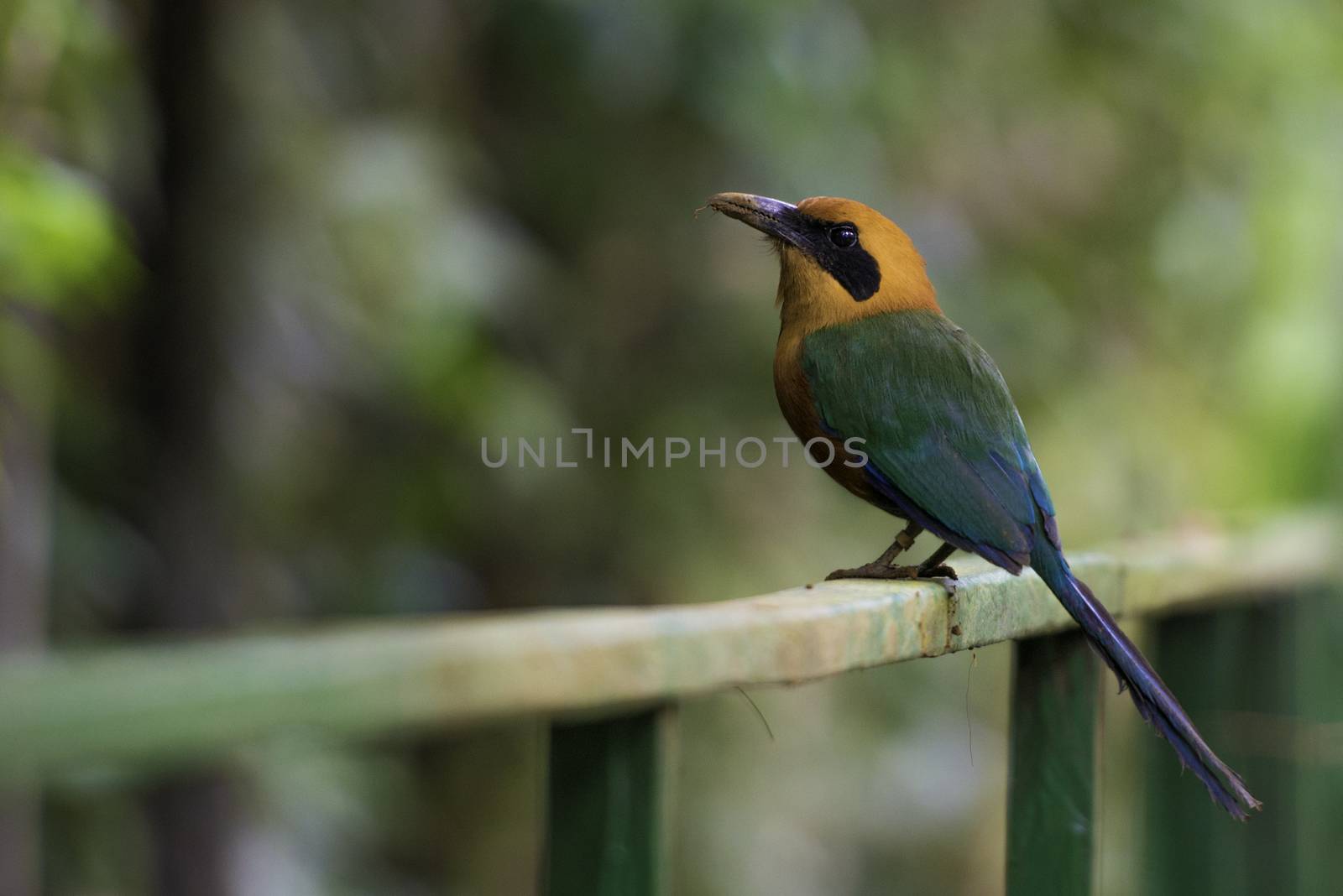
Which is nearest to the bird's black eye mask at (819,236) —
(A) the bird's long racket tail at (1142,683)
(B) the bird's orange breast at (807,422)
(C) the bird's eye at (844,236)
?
(C) the bird's eye at (844,236)

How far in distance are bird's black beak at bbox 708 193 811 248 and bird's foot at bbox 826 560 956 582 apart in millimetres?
472

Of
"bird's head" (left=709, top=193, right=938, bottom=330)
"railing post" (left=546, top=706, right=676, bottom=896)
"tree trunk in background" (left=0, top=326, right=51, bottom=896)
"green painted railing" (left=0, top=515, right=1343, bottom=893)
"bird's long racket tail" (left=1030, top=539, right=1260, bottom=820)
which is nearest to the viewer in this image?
"green painted railing" (left=0, top=515, right=1343, bottom=893)

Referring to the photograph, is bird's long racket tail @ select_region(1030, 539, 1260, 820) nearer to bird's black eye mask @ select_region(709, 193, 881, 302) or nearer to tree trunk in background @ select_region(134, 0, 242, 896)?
bird's black eye mask @ select_region(709, 193, 881, 302)

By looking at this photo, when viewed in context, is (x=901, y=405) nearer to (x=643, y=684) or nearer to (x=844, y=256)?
(x=844, y=256)

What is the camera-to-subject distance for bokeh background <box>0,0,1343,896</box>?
9.68 ft

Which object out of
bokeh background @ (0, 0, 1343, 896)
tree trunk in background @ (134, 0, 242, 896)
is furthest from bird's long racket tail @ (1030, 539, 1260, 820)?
tree trunk in background @ (134, 0, 242, 896)

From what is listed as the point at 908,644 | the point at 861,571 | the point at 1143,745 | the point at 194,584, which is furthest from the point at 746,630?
the point at 194,584

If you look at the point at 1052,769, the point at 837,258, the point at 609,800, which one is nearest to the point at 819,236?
the point at 837,258

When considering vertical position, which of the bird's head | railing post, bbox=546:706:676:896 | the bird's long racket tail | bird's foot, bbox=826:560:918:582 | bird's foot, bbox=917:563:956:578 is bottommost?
railing post, bbox=546:706:676:896

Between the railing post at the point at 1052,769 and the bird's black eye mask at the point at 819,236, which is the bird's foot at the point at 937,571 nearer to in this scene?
the railing post at the point at 1052,769

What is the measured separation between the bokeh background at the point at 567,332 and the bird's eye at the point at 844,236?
1.08 meters

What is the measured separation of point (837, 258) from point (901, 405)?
27 centimetres

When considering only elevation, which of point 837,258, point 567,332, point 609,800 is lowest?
point 609,800

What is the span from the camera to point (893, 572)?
1.70 meters
